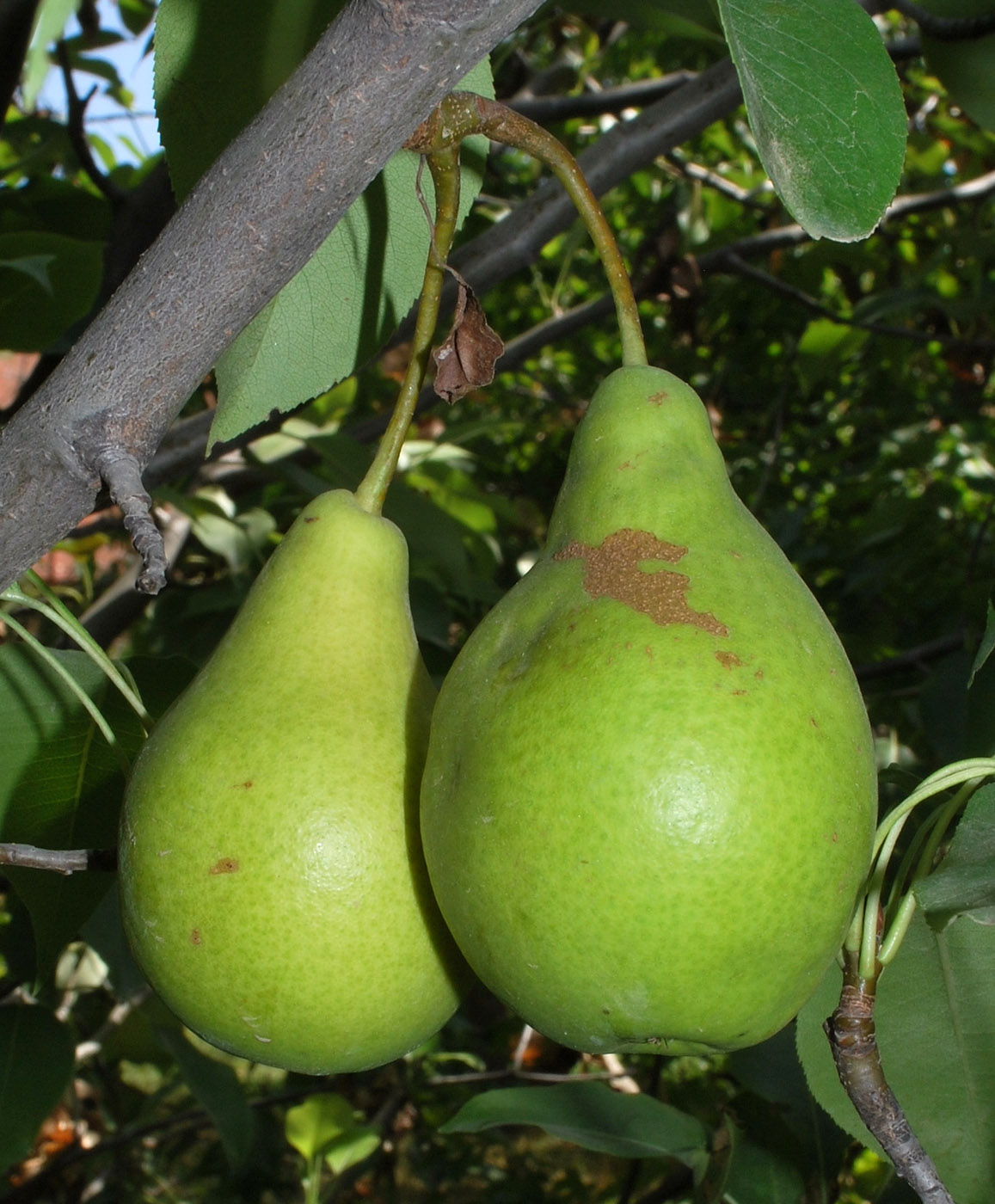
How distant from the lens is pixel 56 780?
1.27 metres

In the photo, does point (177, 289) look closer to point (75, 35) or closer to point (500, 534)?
point (75, 35)

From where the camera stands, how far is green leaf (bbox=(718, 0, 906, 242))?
0.85 metres

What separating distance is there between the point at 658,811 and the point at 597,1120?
3.25ft

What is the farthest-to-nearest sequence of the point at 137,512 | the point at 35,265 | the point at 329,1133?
the point at 329,1133, the point at 35,265, the point at 137,512

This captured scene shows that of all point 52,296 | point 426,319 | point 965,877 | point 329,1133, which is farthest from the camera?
point 329,1133

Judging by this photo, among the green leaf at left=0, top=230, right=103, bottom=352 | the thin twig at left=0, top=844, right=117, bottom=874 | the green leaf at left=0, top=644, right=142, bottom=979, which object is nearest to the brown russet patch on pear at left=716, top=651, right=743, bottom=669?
the thin twig at left=0, top=844, right=117, bottom=874

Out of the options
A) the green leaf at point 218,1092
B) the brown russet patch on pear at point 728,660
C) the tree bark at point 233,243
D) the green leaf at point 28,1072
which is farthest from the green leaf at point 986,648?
the green leaf at point 218,1092

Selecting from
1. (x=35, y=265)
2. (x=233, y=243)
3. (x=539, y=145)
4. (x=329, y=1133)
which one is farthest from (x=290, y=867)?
(x=329, y=1133)

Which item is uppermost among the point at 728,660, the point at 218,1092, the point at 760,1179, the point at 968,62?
the point at 728,660

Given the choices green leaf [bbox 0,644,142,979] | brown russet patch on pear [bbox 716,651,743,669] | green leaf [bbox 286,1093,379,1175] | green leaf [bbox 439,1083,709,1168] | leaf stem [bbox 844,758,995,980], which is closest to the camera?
brown russet patch on pear [bbox 716,651,743,669]

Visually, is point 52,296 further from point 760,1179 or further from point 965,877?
point 760,1179

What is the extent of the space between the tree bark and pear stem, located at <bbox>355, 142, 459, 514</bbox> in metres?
0.15

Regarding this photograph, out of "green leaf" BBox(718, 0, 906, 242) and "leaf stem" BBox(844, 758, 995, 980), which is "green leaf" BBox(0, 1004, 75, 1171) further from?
"green leaf" BBox(718, 0, 906, 242)

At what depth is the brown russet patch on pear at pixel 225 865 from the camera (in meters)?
0.86
